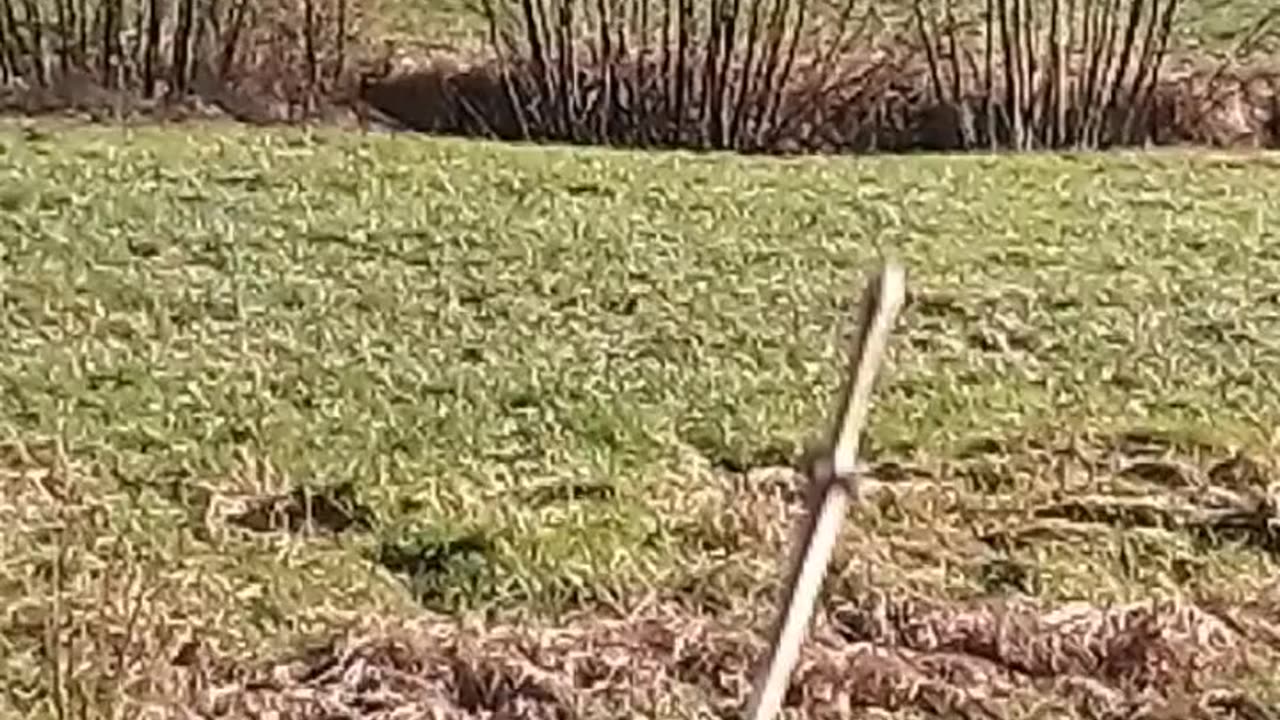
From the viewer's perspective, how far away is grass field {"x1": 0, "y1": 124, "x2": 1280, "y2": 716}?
3.00 meters

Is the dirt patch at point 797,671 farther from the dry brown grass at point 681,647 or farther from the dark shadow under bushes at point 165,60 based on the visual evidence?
the dark shadow under bushes at point 165,60

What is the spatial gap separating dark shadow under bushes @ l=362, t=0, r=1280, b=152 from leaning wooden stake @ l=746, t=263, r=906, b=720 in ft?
17.9

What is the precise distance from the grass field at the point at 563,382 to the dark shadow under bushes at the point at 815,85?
691 millimetres

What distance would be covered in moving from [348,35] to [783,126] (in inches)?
44.7

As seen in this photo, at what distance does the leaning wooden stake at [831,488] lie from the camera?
0.65m

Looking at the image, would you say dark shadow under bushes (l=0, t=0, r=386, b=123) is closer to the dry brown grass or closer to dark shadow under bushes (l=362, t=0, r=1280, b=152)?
dark shadow under bushes (l=362, t=0, r=1280, b=152)

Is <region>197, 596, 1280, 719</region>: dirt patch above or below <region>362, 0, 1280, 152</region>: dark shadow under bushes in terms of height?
above

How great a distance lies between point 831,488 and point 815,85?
5.81 meters

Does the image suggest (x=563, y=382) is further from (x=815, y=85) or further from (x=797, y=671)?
(x=815, y=85)

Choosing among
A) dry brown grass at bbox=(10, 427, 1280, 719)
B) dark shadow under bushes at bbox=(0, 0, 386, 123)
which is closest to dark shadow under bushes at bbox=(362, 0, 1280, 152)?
dark shadow under bushes at bbox=(0, 0, 386, 123)

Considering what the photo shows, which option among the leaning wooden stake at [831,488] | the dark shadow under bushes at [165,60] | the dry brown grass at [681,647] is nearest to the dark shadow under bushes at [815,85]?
the dark shadow under bushes at [165,60]

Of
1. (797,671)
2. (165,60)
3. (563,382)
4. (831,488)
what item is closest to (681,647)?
(797,671)

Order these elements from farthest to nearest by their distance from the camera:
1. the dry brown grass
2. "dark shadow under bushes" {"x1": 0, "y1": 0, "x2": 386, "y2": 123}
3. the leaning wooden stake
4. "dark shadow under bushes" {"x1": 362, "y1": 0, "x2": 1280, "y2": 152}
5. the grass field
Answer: "dark shadow under bushes" {"x1": 362, "y1": 0, "x2": 1280, "y2": 152} → "dark shadow under bushes" {"x1": 0, "y1": 0, "x2": 386, "y2": 123} → the grass field → the dry brown grass → the leaning wooden stake

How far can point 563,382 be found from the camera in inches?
148
